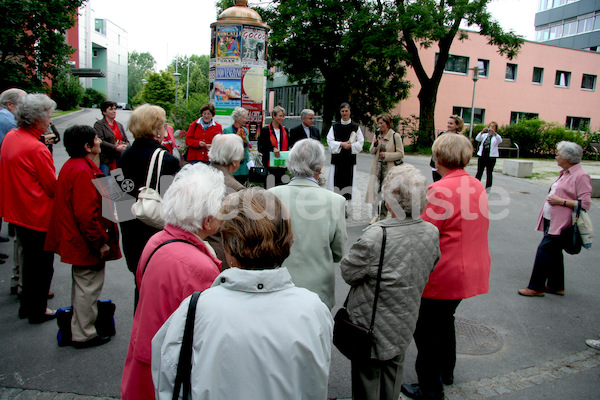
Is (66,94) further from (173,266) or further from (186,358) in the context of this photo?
(186,358)

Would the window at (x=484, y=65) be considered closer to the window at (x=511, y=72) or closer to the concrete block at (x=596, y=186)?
the window at (x=511, y=72)

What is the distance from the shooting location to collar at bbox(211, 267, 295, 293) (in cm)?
156

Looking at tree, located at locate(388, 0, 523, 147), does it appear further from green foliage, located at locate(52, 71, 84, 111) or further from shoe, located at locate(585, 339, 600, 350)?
green foliage, located at locate(52, 71, 84, 111)

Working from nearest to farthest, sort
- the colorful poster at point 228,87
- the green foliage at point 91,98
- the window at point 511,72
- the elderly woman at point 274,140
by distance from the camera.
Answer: the elderly woman at point 274,140 → the colorful poster at point 228,87 → the window at point 511,72 → the green foliage at point 91,98

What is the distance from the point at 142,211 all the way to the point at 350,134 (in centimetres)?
558

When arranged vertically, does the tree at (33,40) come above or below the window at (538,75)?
below

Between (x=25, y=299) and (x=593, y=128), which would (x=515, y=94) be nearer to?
(x=593, y=128)

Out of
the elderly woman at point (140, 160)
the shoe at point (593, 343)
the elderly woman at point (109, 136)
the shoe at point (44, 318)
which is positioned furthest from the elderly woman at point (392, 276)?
the elderly woman at point (109, 136)

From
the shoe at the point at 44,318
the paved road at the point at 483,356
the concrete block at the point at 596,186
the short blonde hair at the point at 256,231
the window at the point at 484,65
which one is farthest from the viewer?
the window at the point at 484,65

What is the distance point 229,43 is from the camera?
405 inches

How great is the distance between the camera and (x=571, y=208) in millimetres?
5117

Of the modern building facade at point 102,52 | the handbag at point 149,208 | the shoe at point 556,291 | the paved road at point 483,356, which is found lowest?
→ the paved road at point 483,356

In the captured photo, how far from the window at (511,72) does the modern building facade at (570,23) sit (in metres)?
24.4

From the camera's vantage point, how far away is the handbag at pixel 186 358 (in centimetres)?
157
